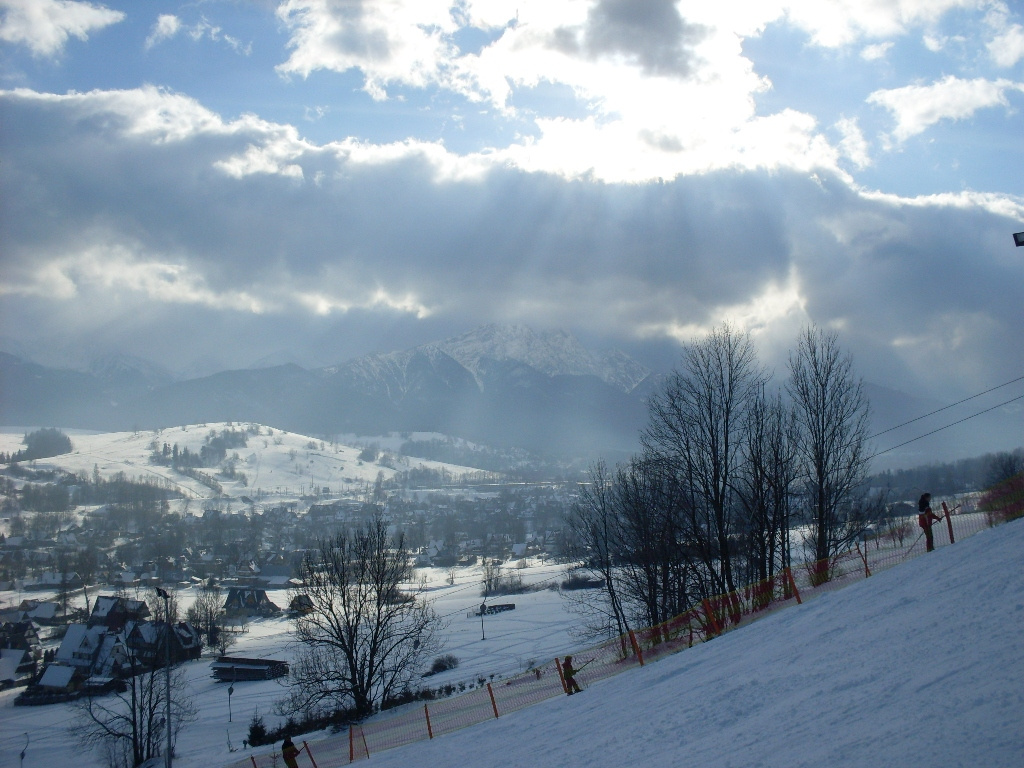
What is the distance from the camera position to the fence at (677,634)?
1670 cm

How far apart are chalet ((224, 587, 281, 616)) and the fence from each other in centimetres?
7479

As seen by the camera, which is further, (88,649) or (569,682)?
(88,649)

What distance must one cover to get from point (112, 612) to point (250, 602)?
24.6 metres

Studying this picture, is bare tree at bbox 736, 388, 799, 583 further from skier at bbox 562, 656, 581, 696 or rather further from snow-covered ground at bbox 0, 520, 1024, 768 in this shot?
skier at bbox 562, 656, 581, 696

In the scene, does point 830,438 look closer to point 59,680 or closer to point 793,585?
point 793,585

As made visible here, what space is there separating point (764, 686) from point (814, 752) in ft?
10.4

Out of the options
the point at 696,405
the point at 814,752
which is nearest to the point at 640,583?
the point at 696,405

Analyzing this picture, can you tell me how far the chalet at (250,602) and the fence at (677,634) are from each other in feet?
245

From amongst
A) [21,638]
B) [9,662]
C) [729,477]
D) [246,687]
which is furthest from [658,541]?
[21,638]

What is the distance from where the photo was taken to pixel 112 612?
67.1m

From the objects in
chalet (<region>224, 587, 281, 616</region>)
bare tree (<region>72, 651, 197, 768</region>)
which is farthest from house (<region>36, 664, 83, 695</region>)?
chalet (<region>224, 587, 281, 616</region>)

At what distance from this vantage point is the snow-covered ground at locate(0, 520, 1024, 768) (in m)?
6.71

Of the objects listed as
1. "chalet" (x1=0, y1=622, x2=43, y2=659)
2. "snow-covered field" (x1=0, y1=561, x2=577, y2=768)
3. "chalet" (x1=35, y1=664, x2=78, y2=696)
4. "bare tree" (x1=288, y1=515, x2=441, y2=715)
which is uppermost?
"bare tree" (x1=288, y1=515, x2=441, y2=715)

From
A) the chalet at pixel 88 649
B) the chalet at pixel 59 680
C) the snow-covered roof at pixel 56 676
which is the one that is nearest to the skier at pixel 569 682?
the chalet at pixel 59 680
